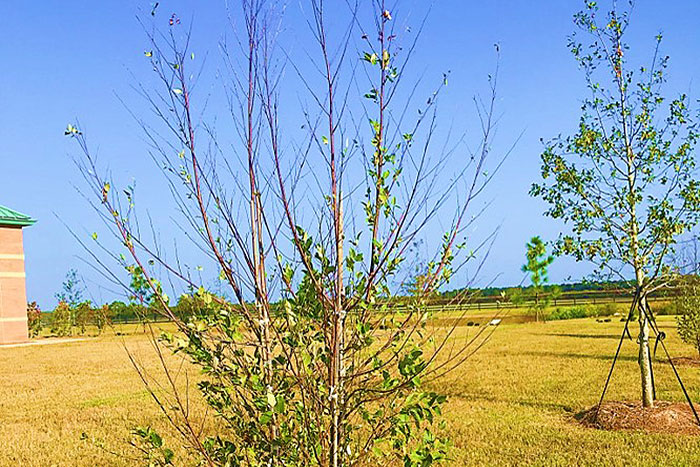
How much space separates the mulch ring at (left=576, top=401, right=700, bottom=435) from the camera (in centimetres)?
833

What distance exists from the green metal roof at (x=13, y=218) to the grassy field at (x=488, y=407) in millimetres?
10816

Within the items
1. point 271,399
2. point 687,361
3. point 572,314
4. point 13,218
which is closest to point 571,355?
point 687,361

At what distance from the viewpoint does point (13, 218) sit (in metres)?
29.6

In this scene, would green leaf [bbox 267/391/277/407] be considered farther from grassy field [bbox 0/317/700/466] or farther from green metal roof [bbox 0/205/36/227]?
green metal roof [bbox 0/205/36/227]

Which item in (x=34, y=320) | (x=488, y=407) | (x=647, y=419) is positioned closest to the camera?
(x=647, y=419)

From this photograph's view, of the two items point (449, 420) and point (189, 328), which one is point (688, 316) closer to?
point (449, 420)

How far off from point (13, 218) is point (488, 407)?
2565cm

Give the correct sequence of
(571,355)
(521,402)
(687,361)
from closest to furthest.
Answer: (521,402)
(687,361)
(571,355)

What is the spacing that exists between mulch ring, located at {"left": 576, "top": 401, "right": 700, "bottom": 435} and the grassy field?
323 mm

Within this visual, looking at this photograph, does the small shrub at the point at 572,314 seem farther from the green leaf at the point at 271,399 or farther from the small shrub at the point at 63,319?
the green leaf at the point at 271,399

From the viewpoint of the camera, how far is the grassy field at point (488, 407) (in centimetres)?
757

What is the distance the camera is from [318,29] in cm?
285

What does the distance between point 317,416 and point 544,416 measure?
297 inches

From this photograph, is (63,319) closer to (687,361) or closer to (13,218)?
(13,218)
